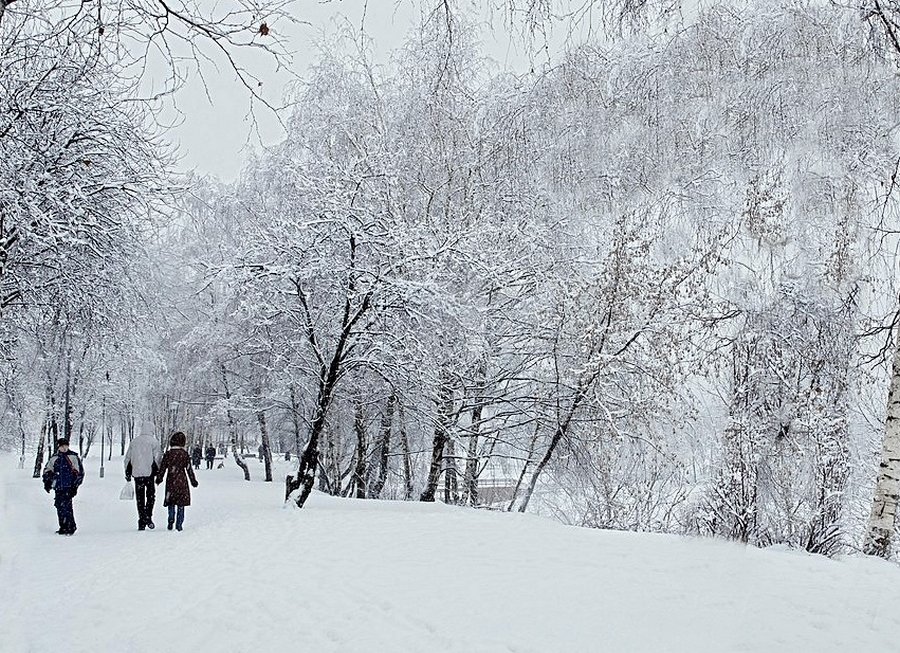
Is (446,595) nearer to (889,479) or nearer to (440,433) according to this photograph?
(889,479)

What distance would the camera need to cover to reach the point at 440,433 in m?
15.4

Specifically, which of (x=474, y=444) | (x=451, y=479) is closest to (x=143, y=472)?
(x=474, y=444)

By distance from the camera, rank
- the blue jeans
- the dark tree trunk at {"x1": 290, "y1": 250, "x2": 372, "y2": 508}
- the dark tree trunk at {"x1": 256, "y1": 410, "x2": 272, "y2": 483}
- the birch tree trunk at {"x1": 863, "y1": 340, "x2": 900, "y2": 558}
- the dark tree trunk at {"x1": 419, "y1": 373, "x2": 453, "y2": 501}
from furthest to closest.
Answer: the dark tree trunk at {"x1": 256, "y1": 410, "x2": 272, "y2": 483}, the dark tree trunk at {"x1": 419, "y1": 373, "x2": 453, "y2": 501}, the dark tree trunk at {"x1": 290, "y1": 250, "x2": 372, "y2": 508}, the blue jeans, the birch tree trunk at {"x1": 863, "y1": 340, "x2": 900, "y2": 558}

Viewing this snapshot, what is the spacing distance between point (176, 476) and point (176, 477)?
1 cm

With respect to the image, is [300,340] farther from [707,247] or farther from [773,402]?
[773,402]

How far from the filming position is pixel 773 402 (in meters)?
9.55

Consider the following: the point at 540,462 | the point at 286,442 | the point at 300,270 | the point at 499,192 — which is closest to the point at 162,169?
the point at 300,270

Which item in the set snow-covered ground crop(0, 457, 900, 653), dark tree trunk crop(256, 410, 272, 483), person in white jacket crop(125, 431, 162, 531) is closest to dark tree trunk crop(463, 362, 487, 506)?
snow-covered ground crop(0, 457, 900, 653)

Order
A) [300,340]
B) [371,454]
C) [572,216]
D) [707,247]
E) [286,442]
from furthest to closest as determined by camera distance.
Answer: [286,442]
[371,454]
[572,216]
[300,340]
[707,247]

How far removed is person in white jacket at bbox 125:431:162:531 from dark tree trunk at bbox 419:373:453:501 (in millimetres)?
5506

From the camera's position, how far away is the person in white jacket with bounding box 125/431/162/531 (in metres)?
11.1

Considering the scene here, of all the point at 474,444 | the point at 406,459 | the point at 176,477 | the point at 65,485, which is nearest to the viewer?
the point at 65,485

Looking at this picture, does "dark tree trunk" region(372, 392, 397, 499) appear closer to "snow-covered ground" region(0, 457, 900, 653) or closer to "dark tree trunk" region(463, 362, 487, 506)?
"dark tree trunk" region(463, 362, 487, 506)

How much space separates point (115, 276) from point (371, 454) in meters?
8.22
